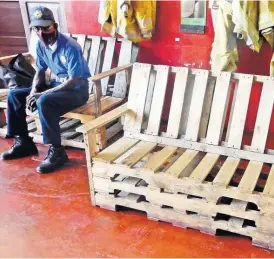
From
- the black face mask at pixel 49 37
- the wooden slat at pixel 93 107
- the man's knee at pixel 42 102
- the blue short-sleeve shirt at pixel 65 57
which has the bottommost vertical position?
the wooden slat at pixel 93 107

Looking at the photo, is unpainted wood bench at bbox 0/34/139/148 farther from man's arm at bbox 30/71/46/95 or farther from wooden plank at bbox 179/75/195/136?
wooden plank at bbox 179/75/195/136

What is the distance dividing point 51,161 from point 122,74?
3.76ft

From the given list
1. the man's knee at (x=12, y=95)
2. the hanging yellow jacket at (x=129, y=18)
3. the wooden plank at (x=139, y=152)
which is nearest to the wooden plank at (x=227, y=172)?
the wooden plank at (x=139, y=152)

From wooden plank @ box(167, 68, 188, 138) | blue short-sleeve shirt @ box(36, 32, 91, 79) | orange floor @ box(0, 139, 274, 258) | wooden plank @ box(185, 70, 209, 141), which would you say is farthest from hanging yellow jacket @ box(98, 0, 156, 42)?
orange floor @ box(0, 139, 274, 258)

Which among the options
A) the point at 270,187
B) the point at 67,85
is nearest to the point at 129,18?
the point at 67,85

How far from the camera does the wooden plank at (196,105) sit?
106 inches

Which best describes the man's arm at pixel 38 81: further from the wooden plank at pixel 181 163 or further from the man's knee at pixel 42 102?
the wooden plank at pixel 181 163

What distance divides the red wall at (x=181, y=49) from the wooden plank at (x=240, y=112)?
70cm

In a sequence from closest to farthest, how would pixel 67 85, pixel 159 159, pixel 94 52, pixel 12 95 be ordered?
pixel 159 159 → pixel 67 85 → pixel 12 95 → pixel 94 52

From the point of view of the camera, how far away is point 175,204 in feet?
7.83

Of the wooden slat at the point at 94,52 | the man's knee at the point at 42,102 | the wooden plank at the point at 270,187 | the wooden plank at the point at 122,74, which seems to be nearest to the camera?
the wooden plank at the point at 270,187

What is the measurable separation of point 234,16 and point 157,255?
1.79 metres

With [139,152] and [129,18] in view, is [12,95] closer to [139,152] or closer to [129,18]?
[129,18]

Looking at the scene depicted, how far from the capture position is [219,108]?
2656mm
